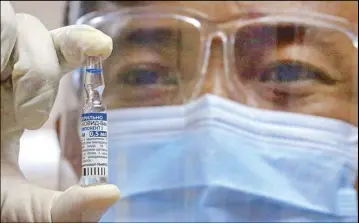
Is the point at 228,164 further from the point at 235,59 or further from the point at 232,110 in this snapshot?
the point at 235,59

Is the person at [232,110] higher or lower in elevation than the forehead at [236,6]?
lower

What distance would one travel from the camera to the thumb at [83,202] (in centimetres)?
44

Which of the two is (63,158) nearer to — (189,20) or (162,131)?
(162,131)

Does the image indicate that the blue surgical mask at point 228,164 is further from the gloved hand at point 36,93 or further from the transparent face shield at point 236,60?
the gloved hand at point 36,93

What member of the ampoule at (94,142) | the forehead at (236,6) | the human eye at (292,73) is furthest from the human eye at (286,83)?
the ampoule at (94,142)

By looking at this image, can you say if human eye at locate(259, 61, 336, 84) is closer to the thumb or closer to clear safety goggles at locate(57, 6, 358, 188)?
clear safety goggles at locate(57, 6, 358, 188)

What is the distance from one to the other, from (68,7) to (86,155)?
774 millimetres

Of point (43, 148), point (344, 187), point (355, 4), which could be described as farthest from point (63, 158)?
point (355, 4)

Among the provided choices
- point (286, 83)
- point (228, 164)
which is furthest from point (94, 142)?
point (286, 83)

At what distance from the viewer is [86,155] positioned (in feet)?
1.52

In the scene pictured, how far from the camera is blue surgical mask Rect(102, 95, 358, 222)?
1076mm

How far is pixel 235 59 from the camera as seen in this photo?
1155 mm

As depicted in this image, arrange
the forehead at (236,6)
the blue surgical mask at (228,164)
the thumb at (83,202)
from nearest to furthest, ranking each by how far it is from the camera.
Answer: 1. the thumb at (83,202)
2. the blue surgical mask at (228,164)
3. the forehead at (236,6)

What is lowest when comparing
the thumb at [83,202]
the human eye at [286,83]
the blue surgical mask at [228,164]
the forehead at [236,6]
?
the blue surgical mask at [228,164]
